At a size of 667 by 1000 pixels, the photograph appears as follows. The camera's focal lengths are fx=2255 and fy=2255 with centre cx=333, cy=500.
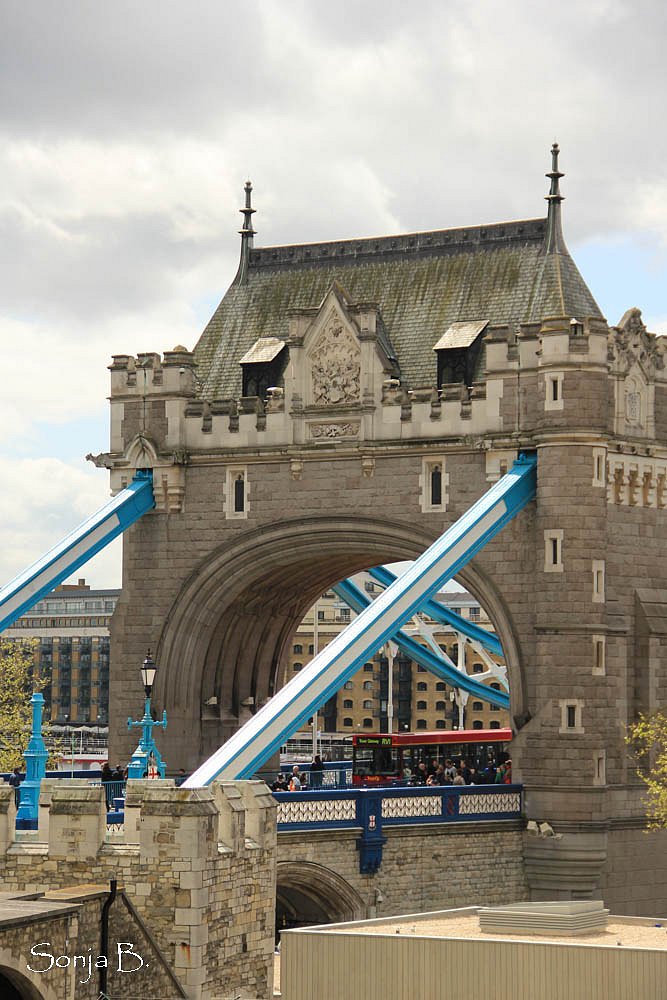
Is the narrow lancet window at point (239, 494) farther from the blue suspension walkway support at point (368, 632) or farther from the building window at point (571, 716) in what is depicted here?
the building window at point (571, 716)

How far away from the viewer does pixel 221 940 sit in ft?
121

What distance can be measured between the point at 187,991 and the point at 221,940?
3.92ft

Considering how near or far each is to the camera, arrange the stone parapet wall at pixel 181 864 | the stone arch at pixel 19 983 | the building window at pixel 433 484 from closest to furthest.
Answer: the stone arch at pixel 19 983, the stone parapet wall at pixel 181 864, the building window at pixel 433 484

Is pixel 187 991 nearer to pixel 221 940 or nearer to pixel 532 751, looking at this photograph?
pixel 221 940

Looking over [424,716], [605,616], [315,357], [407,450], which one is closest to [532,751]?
[605,616]

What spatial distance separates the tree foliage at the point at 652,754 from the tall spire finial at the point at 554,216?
12437 millimetres

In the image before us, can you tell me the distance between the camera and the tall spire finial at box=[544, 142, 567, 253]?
189ft

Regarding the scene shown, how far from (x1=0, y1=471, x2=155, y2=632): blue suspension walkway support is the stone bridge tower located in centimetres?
58

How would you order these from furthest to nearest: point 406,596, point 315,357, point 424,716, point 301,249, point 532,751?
1. point 424,716
2. point 301,249
3. point 315,357
4. point 532,751
5. point 406,596

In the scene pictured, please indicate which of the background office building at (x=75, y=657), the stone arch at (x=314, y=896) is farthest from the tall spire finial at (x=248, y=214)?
the background office building at (x=75, y=657)

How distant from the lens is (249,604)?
59.1 m

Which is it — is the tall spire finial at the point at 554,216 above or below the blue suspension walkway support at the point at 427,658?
A: above

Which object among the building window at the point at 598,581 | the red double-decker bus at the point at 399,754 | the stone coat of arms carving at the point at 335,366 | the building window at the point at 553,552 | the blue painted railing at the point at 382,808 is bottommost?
the blue painted railing at the point at 382,808

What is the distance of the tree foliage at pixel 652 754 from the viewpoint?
52.4m
